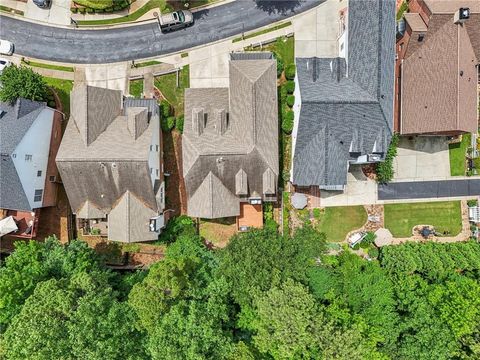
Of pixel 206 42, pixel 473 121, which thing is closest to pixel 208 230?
pixel 206 42

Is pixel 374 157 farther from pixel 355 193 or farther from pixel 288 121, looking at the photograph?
pixel 288 121

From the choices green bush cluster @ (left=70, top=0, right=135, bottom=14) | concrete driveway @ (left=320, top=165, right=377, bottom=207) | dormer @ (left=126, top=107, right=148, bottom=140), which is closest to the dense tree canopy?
concrete driveway @ (left=320, top=165, right=377, bottom=207)

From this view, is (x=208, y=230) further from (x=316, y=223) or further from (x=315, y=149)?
(x=315, y=149)

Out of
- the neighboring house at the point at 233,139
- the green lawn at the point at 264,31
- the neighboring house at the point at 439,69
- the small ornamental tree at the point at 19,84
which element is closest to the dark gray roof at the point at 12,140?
the small ornamental tree at the point at 19,84

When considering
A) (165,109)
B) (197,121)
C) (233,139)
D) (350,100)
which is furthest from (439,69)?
(165,109)

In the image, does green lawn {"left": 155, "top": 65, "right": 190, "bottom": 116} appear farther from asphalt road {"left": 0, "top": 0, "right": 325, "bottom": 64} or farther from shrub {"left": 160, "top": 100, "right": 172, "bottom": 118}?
asphalt road {"left": 0, "top": 0, "right": 325, "bottom": 64}
